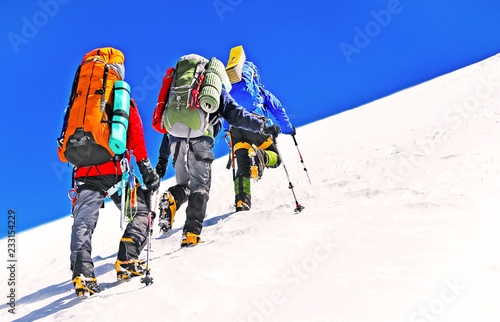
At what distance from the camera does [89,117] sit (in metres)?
3.86

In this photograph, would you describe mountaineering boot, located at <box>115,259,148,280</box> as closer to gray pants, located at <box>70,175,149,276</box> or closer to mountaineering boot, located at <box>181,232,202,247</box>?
gray pants, located at <box>70,175,149,276</box>

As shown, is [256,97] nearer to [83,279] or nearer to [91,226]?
[91,226]

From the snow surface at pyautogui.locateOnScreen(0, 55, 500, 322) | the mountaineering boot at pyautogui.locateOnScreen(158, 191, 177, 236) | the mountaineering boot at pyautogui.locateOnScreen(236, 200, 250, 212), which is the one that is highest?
the mountaineering boot at pyautogui.locateOnScreen(158, 191, 177, 236)

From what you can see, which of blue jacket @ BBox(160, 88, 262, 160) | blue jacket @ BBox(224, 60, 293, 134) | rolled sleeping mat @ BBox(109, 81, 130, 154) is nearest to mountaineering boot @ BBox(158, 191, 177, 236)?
blue jacket @ BBox(160, 88, 262, 160)

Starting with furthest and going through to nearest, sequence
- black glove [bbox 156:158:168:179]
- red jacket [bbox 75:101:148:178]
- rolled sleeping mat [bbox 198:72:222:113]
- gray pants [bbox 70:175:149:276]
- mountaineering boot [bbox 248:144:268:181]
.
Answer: mountaineering boot [bbox 248:144:268:181]
black glove [bbox 156:158:168:179]
rolled sleeping mat [bbox 198:72:222:113]
red jacket [bbox 75:101:148:178]
gray pants [bbox 70:175:149:276]

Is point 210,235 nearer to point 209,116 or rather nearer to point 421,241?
point 209,116

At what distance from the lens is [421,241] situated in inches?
122

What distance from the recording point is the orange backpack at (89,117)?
382 cm

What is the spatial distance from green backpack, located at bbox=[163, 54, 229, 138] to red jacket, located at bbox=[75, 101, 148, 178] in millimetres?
481

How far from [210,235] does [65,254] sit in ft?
9.52

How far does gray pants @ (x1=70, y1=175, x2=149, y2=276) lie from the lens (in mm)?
3588

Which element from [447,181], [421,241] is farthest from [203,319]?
[447,181]

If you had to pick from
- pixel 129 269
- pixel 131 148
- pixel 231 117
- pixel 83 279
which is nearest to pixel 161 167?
pixel 131 148

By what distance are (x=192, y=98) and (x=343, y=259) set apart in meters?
2.48
